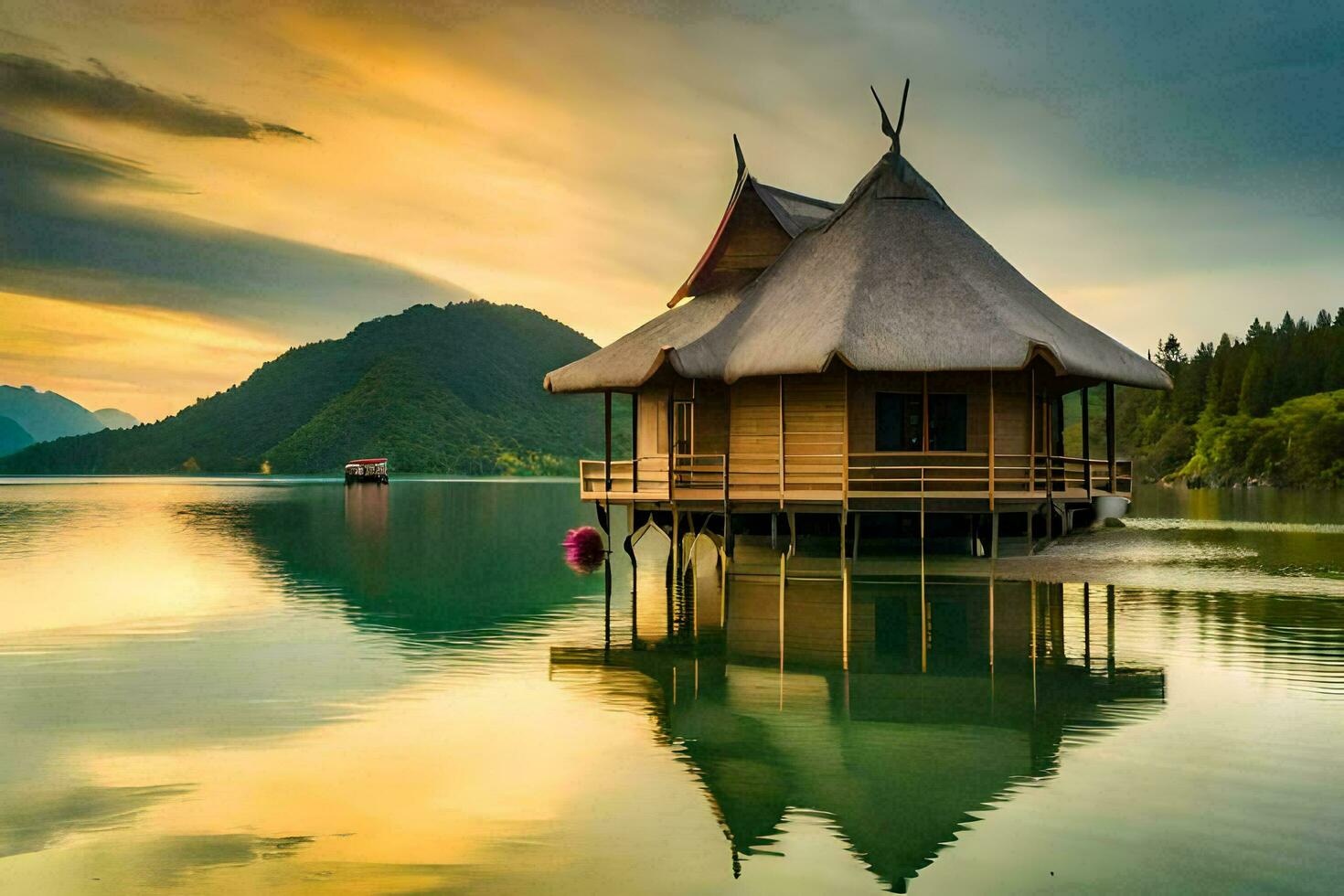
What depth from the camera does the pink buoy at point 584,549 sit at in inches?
1421

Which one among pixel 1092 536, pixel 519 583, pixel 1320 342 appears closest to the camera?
pixel 519 583

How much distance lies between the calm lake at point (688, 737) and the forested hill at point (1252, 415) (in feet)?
316

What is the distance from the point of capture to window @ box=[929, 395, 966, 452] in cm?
2498

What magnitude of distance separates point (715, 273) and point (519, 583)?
31.6ft

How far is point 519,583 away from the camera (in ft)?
98.7

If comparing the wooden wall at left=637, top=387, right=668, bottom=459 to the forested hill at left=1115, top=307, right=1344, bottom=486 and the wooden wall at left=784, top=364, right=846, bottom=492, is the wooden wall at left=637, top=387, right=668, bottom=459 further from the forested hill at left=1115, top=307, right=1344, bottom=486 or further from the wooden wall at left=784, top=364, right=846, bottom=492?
the forested hill at left=1115, top=307, right=1344, bottom=486

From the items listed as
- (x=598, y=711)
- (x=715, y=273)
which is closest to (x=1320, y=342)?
(x=715, y=273)

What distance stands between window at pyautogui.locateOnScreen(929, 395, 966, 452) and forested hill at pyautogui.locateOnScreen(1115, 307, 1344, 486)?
327ft

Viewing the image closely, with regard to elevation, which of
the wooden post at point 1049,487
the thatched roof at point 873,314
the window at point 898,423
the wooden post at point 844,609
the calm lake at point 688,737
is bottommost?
the calm lake at point 688,737

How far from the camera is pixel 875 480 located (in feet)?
74.2

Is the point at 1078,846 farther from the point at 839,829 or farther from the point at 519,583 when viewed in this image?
the point at 519,583

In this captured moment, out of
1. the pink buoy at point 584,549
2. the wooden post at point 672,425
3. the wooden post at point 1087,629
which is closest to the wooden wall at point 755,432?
the wooden post at point 672,425

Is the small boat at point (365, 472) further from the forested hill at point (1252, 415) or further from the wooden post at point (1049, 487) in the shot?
the wooden post at point (1049, 487)

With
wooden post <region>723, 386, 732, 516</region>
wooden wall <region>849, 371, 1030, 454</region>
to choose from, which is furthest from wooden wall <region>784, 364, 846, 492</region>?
wooden post <region>723, 386, 732, 516</region>
